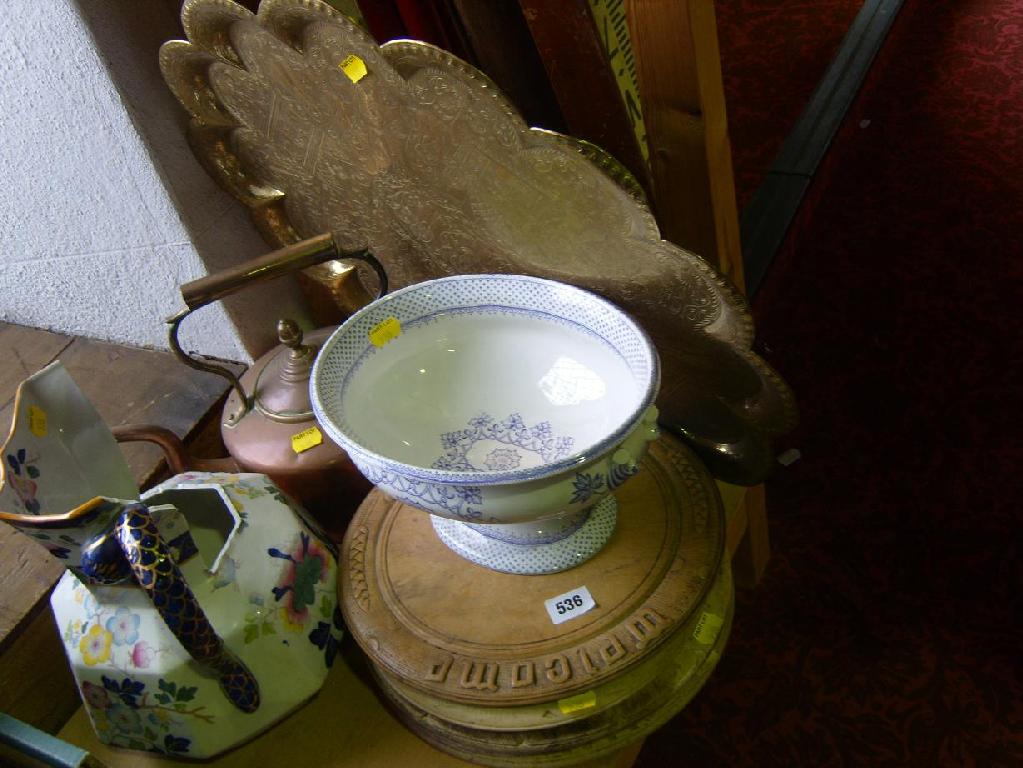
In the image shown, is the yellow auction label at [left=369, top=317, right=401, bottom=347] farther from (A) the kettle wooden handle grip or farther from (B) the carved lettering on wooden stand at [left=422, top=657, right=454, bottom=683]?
(B) the carved lettering on wooden stand at [left=422, top=657, right=454, bottom=683]

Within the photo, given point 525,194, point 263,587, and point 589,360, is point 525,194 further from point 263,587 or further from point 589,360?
point 263,587

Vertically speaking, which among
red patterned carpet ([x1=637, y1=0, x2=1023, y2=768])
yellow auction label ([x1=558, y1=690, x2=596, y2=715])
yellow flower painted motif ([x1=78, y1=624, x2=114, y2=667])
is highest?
yellow flower painted motif ([x1=78, y1=624, x2=114, y2=667])

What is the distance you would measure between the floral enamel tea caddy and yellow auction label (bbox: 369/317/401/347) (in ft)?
0.59

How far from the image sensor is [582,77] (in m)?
0.79

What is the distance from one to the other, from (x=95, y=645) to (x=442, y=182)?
1.70ft

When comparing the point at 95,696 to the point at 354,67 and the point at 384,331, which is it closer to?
the point at 384,331

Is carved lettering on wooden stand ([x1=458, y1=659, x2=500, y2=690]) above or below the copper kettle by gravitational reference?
below

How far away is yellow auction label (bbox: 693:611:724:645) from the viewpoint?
33.4 inches

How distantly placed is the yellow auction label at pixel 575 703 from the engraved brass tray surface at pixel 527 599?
0.06 ft

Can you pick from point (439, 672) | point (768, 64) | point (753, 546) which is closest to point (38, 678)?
point (439, 672)

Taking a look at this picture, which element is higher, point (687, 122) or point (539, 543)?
point (687, 122)

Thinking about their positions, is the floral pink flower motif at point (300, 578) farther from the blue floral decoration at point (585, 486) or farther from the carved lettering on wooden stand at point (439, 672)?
the blue floral decoration at point (585, 486)

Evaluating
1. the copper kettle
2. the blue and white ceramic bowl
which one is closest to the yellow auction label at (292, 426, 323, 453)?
the copper kettle

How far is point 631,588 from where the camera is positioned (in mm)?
800
